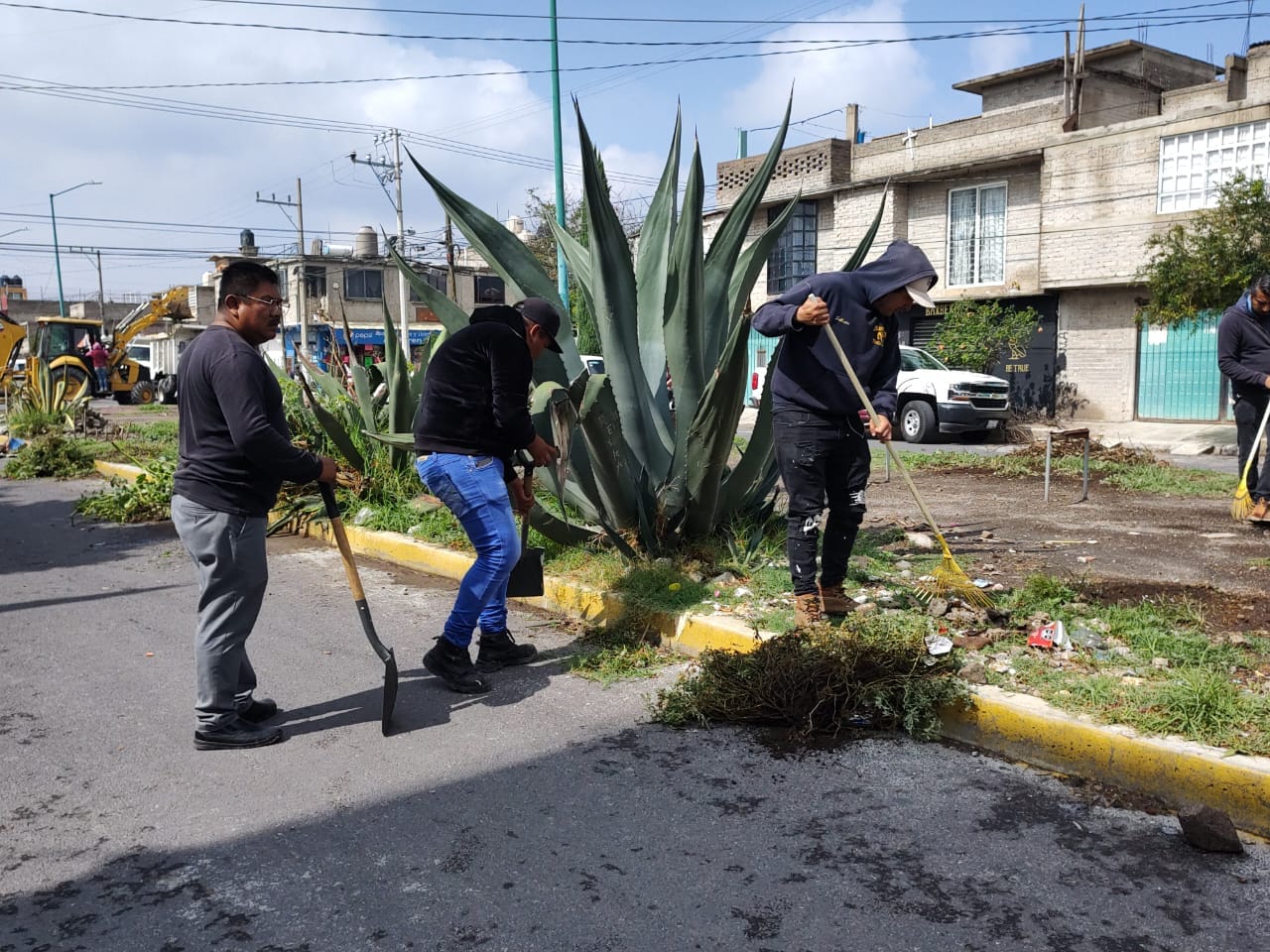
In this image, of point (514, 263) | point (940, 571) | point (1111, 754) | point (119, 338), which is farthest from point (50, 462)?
point (119, 338)

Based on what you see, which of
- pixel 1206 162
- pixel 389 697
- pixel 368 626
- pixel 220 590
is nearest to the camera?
pixel 220 590

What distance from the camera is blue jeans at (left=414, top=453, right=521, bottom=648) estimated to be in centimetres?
456

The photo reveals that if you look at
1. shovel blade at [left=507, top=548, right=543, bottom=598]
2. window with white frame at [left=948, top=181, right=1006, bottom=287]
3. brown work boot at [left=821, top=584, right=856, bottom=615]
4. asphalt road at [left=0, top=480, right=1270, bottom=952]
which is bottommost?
→ asphalt road at [left=0, top=480, right=1270, bottom=952]

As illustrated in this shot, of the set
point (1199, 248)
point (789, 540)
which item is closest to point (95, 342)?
point (1199, 248)

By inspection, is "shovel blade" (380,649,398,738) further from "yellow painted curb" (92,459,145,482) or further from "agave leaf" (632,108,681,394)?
"yellow painted curb" (92,459,145,482)

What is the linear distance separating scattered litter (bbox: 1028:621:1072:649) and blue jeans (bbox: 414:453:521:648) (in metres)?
2.33

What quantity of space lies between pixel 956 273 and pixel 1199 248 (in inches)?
424

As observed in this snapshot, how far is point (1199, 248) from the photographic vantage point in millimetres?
14609

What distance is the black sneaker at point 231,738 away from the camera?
4023 millimetres

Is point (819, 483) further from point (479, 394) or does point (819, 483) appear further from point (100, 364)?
point (100, 364)

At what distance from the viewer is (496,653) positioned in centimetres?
500

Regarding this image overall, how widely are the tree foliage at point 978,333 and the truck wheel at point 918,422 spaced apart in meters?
4.09

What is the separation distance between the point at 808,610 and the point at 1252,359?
4589 millimetres

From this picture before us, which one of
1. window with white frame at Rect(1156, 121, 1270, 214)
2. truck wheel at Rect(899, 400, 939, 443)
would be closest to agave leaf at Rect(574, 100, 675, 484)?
truck wheel at Rect(899, 400, 939, 443)
